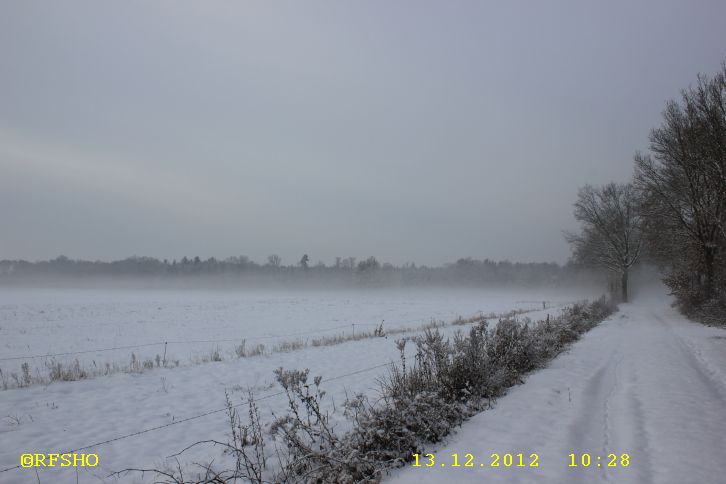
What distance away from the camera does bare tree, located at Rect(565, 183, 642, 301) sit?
37.0 meters

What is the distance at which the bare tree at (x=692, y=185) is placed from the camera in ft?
53.3

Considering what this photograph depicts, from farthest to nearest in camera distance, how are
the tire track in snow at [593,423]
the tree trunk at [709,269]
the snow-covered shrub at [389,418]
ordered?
the tree trunk at [709,269] → the tire track in snow at [593,423] → the snow-covered shrub at [389,418]

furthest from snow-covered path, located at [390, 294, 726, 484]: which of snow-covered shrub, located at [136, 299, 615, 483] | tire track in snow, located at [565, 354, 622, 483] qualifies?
snow-covered shrub, located at [136, 299, 615, 483]

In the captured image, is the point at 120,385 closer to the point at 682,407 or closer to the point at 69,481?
the point at 69,481

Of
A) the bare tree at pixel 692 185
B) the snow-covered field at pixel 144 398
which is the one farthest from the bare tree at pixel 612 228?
the snow-covered field at pixel 144 398

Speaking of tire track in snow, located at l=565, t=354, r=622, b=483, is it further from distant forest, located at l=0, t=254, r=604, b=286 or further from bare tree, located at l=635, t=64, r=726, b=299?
distant forest, located at l=0, t=254, r=604, b=286

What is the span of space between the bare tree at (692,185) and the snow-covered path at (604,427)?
12.3 m

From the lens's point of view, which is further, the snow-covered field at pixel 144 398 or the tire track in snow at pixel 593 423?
the snow-covered field at pixel 144 398

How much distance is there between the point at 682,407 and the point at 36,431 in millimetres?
9996

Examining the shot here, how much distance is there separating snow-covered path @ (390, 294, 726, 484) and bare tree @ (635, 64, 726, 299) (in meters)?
12.3

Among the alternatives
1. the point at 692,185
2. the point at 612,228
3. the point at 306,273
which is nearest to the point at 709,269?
the point at 692,185

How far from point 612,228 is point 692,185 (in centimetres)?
2054

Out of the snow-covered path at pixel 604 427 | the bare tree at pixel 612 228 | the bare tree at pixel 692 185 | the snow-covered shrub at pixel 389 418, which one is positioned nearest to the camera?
the snow-covered path at pixel 604 427

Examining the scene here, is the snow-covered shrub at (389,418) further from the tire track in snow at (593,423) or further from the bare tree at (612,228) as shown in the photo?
the bare tree at (612,228)
